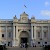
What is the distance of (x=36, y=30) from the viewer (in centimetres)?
8250

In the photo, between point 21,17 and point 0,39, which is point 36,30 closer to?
point 21,17

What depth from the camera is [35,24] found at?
270ft

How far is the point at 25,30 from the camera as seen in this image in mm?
82188

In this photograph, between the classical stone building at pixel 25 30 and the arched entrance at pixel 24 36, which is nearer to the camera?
the classical stone building at pixel 25 30

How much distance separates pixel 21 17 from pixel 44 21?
771cm

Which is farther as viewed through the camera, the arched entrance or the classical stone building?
the arched entrance

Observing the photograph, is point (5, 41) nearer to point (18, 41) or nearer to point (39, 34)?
point (18, 41)

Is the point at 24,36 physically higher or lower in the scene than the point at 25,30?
lower

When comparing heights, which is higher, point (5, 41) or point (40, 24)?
point (40, 24)

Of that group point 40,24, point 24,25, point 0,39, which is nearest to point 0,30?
point 0,39

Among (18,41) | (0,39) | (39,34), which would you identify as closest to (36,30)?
(39,34)

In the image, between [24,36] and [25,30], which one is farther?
[24,36]

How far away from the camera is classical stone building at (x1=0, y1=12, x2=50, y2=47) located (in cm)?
8175

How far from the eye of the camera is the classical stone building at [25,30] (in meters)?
81.8
